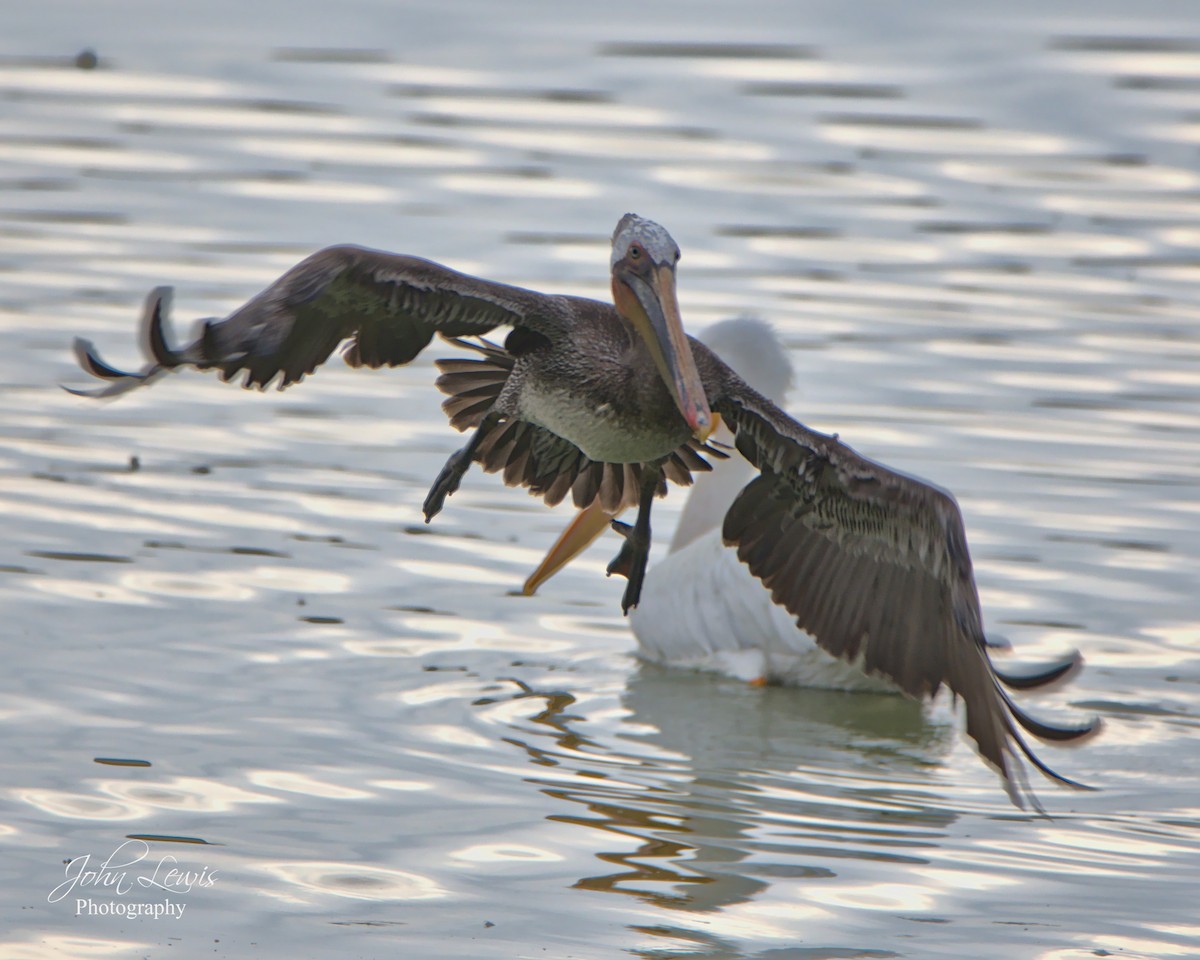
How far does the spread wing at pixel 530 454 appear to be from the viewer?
644cm

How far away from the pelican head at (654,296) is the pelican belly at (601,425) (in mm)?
164

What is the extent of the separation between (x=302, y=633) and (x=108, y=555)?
97cm

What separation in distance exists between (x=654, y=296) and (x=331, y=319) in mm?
862

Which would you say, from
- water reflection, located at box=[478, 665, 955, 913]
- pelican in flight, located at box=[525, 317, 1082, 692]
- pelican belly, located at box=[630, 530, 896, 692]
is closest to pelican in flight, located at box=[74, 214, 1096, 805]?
water reflection, located at box=[478, 665, 955, 913]

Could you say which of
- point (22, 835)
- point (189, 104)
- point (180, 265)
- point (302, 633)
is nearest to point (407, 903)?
point (22, 835)

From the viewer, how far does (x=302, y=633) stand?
763cm

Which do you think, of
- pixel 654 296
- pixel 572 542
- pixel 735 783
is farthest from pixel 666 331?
pixel 572 542

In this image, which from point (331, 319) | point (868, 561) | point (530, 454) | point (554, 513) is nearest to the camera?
point (331, 319)

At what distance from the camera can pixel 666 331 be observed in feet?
18.7

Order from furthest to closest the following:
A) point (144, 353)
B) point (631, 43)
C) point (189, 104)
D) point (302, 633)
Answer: point (631, 43)
point (189, 104)
point (302, 633)
point (144, 353)

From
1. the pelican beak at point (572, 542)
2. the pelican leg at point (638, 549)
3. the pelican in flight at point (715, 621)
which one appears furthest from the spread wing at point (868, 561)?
the pelican beak at point (572, 542)

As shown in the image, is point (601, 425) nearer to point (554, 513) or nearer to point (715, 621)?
point (715, 621)

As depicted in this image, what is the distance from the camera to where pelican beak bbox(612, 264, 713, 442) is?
5.49 m

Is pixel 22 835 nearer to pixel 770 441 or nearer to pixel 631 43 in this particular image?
pixel 770 441
